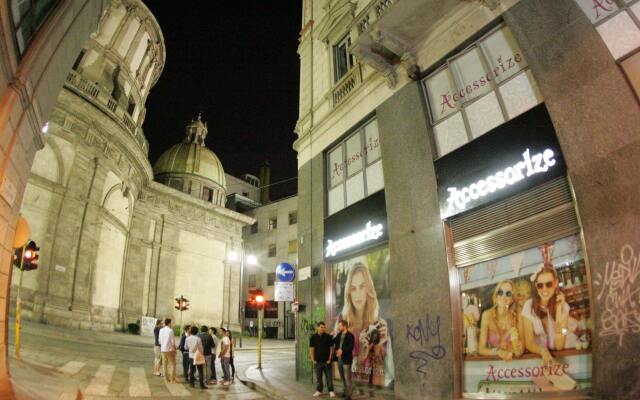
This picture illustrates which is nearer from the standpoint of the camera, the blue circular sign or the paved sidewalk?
the paved sidewalk

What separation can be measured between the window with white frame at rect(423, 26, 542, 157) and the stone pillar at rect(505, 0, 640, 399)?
0.58 meters

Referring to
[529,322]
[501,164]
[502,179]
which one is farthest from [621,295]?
[501,164]

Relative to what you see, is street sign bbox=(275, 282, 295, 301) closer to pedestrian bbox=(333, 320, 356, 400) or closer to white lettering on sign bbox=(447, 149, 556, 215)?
pedestrian bbox=(333, 320, 356, 400)

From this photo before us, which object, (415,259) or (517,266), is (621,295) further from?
(415,259)

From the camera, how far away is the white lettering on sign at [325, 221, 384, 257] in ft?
31.8

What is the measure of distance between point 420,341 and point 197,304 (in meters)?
33.5

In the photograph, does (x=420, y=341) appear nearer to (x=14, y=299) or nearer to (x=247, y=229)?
(x=14, y=299)

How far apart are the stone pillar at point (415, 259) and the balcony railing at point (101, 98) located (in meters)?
22.2

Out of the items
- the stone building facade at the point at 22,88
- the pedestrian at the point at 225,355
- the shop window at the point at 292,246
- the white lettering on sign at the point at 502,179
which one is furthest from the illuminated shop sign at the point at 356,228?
the shop window at the point at 292,246

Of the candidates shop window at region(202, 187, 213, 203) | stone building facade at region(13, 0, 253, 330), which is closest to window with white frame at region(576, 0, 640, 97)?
stone building facade at region(13, 0, 253, 330)

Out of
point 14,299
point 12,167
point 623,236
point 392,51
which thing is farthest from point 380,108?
point 14,299

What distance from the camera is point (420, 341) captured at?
310 inches

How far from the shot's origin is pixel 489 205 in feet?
23.8

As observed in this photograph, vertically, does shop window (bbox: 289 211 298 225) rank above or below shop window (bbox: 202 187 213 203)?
below
